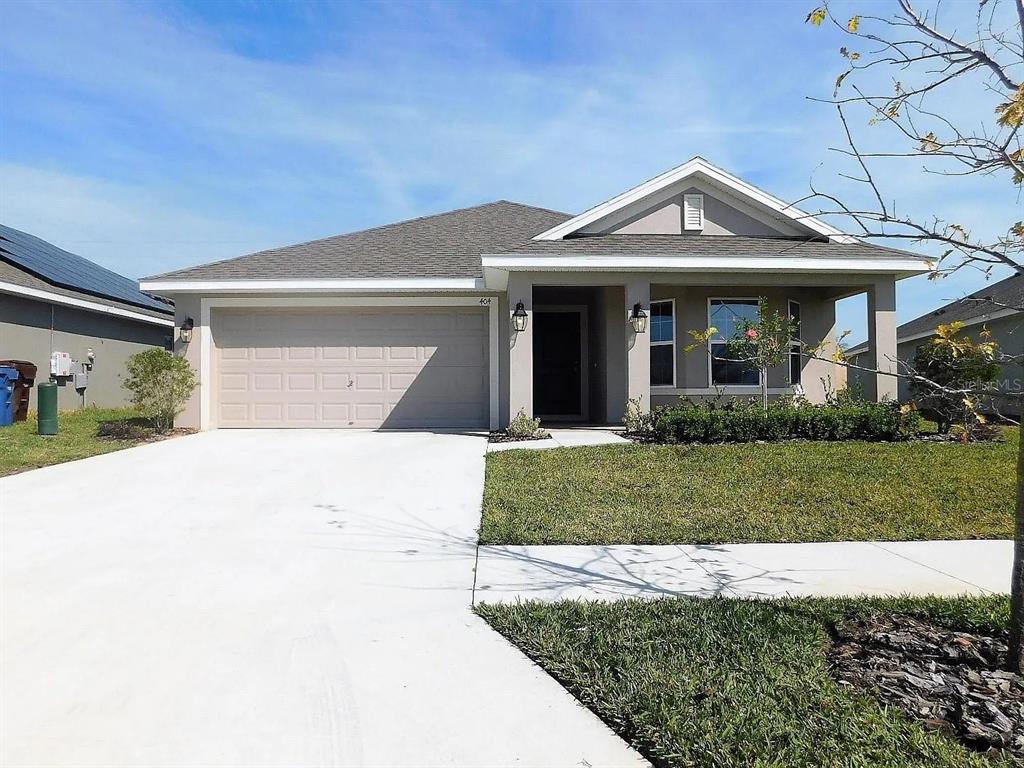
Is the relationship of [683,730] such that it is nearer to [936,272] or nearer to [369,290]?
[936,272]

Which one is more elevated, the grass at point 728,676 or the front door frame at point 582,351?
the front door frame at point 582,351

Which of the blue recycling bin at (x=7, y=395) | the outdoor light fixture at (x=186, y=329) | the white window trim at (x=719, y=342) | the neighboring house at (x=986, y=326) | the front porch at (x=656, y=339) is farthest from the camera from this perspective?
the blue recycling bin at (x=7, y=395)

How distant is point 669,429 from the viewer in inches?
375

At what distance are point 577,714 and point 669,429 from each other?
7414 mm

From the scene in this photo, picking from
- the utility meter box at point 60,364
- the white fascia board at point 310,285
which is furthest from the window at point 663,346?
the utility meter box at point 60,364

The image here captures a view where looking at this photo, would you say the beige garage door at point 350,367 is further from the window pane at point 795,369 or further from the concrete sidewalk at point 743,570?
the concrete sidewalk at point 743,570

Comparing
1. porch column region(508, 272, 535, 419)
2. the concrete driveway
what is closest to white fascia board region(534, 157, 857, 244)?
porch column region(508, 272, 535, 419)

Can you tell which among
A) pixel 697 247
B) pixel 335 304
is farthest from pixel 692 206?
pixel 335 304

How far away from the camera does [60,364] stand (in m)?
15.4

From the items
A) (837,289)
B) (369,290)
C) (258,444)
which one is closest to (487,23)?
(369,290)

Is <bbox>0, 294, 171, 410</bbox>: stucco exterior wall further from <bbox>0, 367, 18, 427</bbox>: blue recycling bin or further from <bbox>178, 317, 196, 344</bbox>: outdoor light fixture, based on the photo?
<bbox>178, 317, 196, 344</bbox>: outdoor light fixture

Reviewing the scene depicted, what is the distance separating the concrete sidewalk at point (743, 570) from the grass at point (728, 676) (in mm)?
260

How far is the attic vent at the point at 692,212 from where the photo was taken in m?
12.2

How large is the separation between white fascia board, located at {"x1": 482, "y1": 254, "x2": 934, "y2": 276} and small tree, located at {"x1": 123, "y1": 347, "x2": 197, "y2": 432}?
624 centimetres
